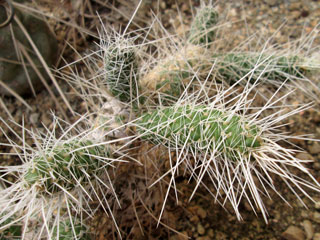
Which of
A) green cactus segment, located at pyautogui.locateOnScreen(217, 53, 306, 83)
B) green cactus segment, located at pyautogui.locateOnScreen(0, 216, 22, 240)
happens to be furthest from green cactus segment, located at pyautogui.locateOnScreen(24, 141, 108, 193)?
green cactus segment, located at pyautogui.locateOnScreen(217, 53, 306, 83)

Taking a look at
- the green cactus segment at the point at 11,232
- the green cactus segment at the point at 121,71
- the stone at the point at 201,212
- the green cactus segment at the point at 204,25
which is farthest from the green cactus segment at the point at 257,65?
the green cactus segment at the point at 11,232

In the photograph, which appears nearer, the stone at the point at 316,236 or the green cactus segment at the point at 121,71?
the green cactus segment at the point at 121,71

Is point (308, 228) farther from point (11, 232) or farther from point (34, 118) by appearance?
point (34, 118)

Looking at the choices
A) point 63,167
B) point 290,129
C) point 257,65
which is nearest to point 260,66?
point 257,65

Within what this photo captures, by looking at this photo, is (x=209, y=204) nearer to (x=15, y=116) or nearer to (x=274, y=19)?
(x=15, y=116)

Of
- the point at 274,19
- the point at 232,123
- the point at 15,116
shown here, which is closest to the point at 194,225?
the point at 232,123

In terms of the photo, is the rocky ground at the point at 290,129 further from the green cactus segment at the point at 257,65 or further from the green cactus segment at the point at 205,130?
the green cactus segment at the point at 205,130

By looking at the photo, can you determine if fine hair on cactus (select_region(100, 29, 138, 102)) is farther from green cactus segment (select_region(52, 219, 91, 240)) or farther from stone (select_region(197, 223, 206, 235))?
stone (select_region(197, 223, 206, 235))
